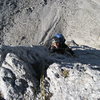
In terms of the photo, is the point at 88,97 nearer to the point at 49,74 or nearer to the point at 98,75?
the point at 98,75

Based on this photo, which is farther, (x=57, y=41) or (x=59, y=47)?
(x=57, y=41)

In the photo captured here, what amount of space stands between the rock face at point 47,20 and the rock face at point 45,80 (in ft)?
88.4

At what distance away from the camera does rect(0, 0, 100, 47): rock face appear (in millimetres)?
37016

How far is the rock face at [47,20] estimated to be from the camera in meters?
37.0

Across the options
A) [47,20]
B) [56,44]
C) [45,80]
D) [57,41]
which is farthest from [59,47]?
[47,20]

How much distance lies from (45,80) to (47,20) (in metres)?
30.6

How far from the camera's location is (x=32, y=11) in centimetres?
3962

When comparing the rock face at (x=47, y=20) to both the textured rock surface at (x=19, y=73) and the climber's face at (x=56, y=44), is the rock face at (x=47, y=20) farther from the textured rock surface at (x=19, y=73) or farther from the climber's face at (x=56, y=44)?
the textured rock surface at (x=19, y=73)

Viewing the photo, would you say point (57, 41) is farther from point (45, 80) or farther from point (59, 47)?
point (45, 80)

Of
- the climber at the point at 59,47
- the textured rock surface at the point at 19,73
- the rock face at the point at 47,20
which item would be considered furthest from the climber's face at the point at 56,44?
the rock face at the point at 47,20

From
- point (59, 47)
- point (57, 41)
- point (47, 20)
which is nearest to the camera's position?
point (59, 47)

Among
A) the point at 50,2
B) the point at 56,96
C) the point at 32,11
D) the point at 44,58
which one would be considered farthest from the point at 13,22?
the point at 56,96

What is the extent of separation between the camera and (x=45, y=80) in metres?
A: 9.04

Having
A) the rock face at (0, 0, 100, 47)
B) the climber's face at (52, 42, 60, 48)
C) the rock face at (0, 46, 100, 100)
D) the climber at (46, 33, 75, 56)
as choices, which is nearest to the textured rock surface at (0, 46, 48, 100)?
the rock face at (0, 46, 100, 100)
